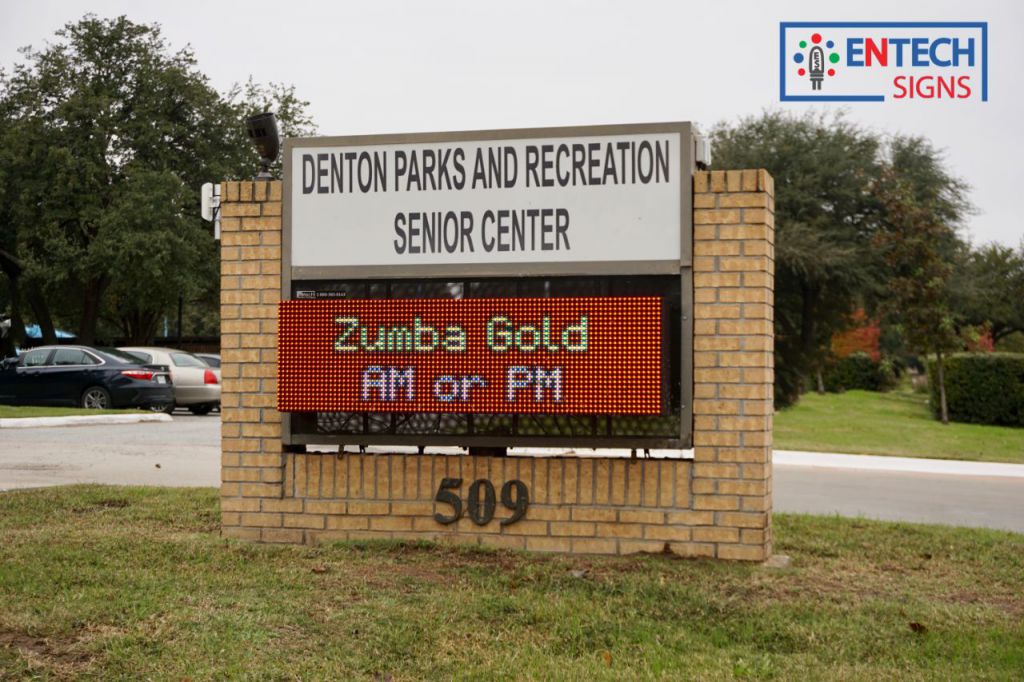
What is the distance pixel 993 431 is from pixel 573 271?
62.4ft

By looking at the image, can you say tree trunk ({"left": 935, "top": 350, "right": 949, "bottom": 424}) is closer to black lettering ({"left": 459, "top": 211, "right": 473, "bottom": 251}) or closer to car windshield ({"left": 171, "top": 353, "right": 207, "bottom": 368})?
car windshield ({"left": 171, "top": 353, "right": 207, "bottom": 368})

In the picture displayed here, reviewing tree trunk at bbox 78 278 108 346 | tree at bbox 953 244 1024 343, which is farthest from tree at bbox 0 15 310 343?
tree at bbox 953 244 1024 343

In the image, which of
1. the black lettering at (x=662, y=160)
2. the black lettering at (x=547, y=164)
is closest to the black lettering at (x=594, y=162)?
the black lettering at (x=547, y=164)

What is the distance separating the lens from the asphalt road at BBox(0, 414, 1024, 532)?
1071 centimetres

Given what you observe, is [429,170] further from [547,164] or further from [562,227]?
[562,227]

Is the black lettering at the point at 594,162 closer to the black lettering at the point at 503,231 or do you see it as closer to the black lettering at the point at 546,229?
the black lettering at the point at 546,229

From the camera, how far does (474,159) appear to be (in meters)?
7.07

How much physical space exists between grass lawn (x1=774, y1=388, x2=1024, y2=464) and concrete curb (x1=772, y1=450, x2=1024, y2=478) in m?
0.93

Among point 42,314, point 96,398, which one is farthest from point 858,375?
point 96,398

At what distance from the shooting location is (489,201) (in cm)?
705

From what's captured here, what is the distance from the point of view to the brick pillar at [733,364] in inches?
266

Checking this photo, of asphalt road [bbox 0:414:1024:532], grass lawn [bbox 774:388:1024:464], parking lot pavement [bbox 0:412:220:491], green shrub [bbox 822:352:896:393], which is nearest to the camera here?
asphalt road [bbox 0:414:1024:532]

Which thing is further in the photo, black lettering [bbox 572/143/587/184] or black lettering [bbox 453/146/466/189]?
black lettering [bbox 453/146/466/189]

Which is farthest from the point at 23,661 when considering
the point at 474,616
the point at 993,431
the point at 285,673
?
the point at 993,431
